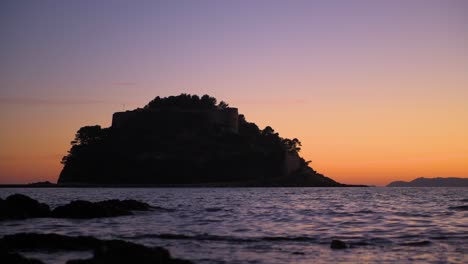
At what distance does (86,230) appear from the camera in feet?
83.9

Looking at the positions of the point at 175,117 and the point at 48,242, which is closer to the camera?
the point at 48,242

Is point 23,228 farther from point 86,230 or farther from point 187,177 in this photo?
point 187,177

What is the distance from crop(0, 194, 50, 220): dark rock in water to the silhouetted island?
422ft

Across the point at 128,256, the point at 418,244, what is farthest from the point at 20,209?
the point at 128,256

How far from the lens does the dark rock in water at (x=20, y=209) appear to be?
3151 cm

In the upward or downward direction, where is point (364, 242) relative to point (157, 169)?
downward

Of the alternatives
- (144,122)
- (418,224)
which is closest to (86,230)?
(418,224)

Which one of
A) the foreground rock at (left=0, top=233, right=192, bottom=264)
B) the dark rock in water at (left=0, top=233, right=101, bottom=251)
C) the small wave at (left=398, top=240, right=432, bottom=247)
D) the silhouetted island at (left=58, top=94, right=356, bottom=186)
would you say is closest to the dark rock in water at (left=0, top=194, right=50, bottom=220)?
the dark rock in water at (left=0, top=233, right=101, bottom=251)

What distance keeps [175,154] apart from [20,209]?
133911mm

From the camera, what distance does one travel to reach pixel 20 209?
33.2 m

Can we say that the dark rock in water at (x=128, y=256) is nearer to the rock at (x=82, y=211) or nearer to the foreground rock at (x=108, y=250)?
the foreground rock at (x=108, y=250)

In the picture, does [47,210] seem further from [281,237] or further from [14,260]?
[14,260]

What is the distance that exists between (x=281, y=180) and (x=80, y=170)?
6011 cm

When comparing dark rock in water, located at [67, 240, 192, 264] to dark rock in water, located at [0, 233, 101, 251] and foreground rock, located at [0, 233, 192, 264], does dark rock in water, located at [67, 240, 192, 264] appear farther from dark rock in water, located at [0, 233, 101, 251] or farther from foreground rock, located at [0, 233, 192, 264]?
dark rock in water, located at [0, 233, 101, 251]
